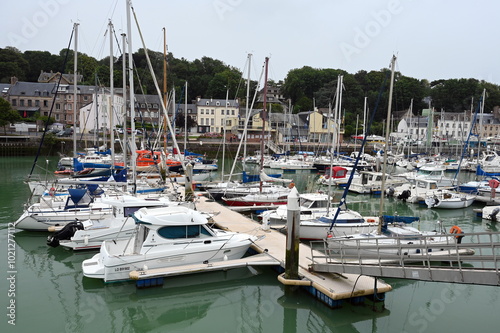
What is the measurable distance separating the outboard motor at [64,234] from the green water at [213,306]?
94cm

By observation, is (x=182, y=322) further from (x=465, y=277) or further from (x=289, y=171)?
(x=289, y=171)

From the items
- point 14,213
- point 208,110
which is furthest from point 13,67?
point 14,213

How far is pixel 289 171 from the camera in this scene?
181 feet

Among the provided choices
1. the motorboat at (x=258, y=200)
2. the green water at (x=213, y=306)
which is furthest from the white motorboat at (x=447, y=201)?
the green water at (x=213, y=306)

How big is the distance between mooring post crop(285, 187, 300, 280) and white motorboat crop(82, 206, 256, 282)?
8.76ft

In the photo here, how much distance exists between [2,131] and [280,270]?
227 ft

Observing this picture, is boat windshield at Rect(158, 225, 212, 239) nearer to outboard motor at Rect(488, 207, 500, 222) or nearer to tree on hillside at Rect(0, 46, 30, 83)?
outboard motor at Rect(488, 207, 500, 222)

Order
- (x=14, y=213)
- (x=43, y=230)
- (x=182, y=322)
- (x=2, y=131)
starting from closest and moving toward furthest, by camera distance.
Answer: (x=182, y=322) → (x=43, y=230) → (x=14, y=213) → (x=2, y=131)

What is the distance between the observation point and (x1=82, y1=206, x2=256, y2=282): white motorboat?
1341 cm

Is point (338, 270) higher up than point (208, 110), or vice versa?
point (208, 110)

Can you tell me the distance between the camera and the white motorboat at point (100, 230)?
16859 mm

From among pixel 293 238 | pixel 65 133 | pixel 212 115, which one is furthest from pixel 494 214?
pixel 65 133

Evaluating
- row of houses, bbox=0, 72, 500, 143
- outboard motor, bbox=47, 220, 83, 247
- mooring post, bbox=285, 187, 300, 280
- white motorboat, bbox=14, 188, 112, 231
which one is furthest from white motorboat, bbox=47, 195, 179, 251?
row of houses, bbox=0, 72, 500, 143

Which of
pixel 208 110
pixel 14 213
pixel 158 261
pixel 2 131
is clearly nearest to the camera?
pixel 158 261
